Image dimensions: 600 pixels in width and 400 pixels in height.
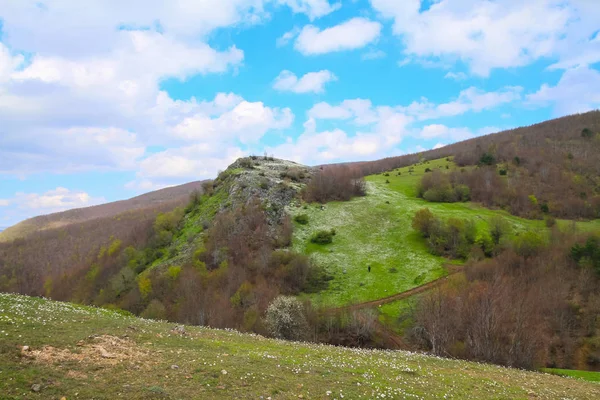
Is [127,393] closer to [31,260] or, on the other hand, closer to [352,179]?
[352,179]

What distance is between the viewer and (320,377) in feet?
63.0

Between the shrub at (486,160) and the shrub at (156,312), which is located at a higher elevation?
the shrub at (486,160)

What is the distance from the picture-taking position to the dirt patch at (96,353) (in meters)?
15.5

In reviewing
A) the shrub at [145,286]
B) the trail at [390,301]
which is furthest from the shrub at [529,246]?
the shrub at [145,286]

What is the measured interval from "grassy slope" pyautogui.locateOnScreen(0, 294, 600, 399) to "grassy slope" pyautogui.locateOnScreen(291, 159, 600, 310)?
44103mm

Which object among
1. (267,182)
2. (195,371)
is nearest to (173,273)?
(267,182)

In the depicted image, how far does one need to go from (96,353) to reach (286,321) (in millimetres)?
36103

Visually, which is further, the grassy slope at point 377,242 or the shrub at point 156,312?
the grassy slope at point 377,242

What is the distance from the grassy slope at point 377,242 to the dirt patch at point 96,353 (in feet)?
179

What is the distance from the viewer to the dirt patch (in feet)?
50.7

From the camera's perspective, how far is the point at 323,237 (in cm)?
9356

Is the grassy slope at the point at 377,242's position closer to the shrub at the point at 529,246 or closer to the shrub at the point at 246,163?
the shrub at the point at 529,246

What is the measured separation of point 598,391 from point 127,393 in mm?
30929

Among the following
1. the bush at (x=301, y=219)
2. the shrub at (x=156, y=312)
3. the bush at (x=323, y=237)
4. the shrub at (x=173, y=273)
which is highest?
the bush at (x=301, y=219)
